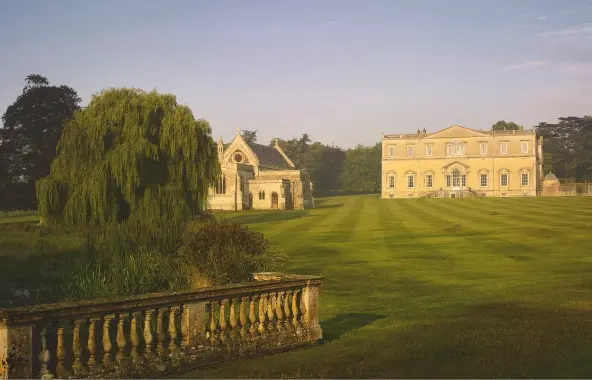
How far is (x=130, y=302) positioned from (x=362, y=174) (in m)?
128

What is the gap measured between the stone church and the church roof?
4016mm

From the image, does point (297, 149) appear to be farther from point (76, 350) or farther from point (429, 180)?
point (76, 350)

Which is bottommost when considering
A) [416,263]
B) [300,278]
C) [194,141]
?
[416,263]

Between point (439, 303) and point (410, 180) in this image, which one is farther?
point (410, 180)

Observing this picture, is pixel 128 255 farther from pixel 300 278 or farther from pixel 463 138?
pixel 463 138

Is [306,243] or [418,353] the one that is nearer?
[418,353]

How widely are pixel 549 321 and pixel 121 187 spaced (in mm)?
24287

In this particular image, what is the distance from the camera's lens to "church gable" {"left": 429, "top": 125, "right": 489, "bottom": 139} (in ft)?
332

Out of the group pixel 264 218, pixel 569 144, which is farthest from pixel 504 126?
pixel 264 218

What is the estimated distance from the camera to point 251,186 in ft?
266

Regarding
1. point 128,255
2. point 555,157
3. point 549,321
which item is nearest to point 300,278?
point 549,321

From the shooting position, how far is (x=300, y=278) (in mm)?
10500

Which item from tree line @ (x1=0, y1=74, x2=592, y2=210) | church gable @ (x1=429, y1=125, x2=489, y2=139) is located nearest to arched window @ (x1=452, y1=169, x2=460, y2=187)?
church gable @ (x1=429, y1=125, x2=489, y2=139)

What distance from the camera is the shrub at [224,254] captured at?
1526cm
